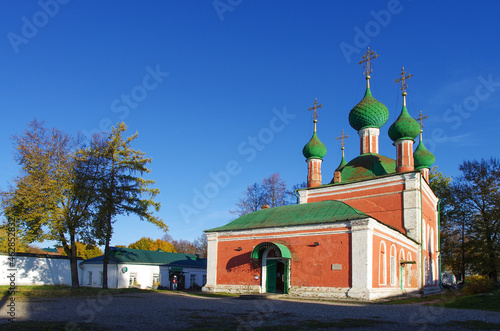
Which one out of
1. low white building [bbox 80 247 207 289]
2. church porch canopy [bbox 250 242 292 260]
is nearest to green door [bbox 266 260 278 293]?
church porch canopy [bbox 250 242 292 260]

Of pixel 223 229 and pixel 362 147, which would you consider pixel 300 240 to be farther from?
pixel 362 147

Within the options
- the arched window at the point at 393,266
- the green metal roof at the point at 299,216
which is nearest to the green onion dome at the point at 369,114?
the green metal roof at the point at 299,216

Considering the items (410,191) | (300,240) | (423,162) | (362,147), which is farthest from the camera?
(423,162)

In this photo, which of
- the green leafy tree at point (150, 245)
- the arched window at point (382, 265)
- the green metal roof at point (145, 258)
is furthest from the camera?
the green leafy tree at point (150, 245)

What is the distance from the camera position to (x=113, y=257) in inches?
1258

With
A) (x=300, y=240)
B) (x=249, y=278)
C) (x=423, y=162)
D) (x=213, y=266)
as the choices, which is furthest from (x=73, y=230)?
(x=423, y=162)

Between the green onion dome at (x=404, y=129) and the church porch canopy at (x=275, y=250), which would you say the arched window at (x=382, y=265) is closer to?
the church porch canopy at (x=275, y=250)

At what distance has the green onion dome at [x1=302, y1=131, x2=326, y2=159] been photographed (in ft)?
95.4

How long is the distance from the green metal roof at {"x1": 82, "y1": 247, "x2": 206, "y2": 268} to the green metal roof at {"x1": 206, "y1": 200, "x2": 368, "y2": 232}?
11508mm

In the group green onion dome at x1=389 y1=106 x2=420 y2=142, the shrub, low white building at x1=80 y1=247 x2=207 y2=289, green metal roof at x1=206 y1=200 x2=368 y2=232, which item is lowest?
low white building at x1=80 y1=247 x2=207 y2=289

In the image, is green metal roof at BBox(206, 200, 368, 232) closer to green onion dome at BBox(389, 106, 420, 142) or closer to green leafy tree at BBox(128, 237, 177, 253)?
green onion dome at BBox(389, 106, 420, 142)

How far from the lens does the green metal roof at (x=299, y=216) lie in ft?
65.1

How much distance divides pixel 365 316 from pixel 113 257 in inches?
977

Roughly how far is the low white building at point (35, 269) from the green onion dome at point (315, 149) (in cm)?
1999
